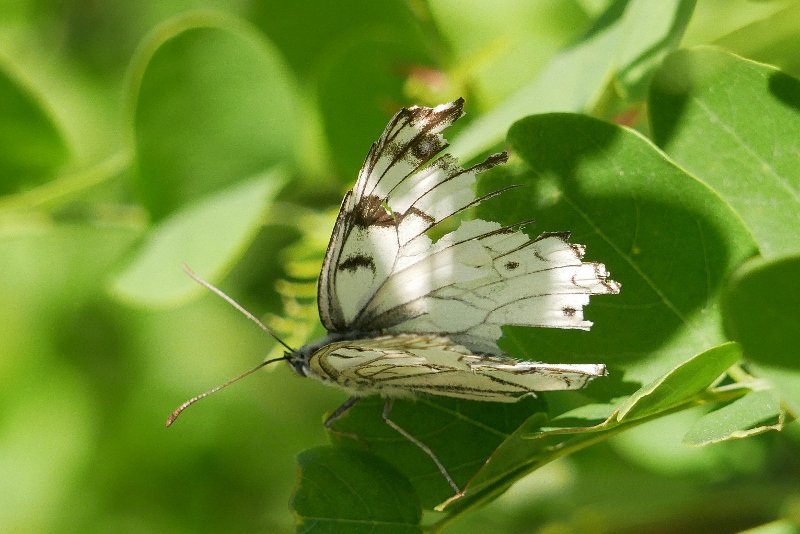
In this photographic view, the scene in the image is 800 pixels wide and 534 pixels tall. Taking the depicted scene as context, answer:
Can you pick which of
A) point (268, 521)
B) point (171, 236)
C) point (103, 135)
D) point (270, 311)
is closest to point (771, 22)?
point (171, 236)

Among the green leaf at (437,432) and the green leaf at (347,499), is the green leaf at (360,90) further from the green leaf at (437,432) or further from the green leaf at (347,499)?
the green leaf at (347,499)

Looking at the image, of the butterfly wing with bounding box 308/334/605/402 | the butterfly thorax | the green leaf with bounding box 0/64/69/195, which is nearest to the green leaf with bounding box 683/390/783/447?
the butterfly wing with bounding box 308/334/605/402

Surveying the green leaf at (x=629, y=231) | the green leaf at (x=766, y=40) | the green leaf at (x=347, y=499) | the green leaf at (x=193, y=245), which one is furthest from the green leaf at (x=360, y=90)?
the green leaf at (x=347, y=499)

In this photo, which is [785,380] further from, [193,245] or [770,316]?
[193,245]


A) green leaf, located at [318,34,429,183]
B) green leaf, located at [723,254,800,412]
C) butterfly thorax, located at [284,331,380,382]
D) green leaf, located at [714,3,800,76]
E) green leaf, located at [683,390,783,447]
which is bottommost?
green leaf, located at [683,390,783,447]

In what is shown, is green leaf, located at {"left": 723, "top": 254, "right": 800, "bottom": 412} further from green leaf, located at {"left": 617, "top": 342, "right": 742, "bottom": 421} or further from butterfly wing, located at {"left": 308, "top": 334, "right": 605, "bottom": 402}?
butterfly wing, located at {"left": 308, "top": 334, "right": 605, "bottom": 402}

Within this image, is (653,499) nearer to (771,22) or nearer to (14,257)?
(771,22)

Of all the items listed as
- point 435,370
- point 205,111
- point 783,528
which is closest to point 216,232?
point 205,111
